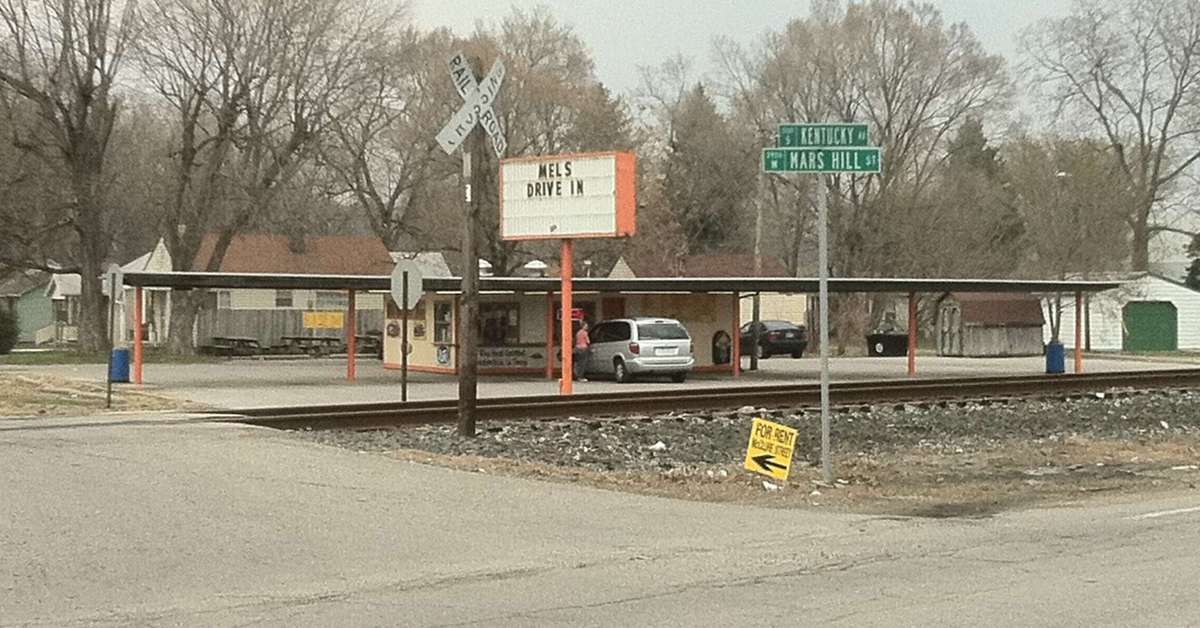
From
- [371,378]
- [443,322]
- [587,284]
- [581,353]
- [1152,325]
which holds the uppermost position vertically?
[587,284]

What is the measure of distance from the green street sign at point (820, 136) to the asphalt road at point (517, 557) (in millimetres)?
4008

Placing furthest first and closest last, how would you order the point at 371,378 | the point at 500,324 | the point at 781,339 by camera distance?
the point at 781,339, the point at 500,324, the point at 371,378

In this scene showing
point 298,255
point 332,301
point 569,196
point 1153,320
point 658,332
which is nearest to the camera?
point 569,196

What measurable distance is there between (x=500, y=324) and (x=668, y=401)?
15247mm

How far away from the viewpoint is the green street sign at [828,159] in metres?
15.7

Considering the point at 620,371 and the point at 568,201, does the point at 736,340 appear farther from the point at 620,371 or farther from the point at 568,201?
the point at 568,201

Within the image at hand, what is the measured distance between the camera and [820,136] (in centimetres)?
1576

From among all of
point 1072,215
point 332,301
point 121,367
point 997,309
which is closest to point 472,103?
point 121,367

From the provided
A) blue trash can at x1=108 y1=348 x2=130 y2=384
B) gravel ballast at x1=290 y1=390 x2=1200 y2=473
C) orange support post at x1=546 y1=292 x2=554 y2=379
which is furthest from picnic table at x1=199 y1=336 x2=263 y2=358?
gravel ballast at x1=290 y1=390 x2=1200 y2=473

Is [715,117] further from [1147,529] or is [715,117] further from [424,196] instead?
[1147,529]

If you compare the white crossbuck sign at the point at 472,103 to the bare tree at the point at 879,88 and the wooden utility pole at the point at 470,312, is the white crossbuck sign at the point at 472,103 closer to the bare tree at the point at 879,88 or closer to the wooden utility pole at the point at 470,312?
the wooden utility pole at the point at 470,312

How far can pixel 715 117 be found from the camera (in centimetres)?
7106

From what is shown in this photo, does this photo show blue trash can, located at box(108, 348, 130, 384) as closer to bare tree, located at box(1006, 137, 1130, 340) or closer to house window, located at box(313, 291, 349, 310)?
house window, located at box(313, 291, 349, 310)

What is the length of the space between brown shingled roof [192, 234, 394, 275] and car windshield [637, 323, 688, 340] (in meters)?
29.7
